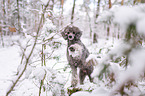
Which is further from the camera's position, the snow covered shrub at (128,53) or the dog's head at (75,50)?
the dog's head at (75,50)

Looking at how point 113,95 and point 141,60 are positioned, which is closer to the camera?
point 141,60

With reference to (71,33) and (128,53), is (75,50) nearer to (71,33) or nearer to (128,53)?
(71,33)

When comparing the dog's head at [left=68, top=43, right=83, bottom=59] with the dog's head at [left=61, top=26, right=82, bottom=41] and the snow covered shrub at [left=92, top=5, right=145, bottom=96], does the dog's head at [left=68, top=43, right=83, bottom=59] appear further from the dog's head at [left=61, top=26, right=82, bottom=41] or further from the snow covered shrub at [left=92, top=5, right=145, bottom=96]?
the snow covered shrub at [left=92, top=5, right=145, bottom=96]

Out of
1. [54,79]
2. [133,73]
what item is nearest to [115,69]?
[133,73]

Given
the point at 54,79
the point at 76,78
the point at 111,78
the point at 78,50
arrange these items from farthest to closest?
the point at 76,78, the point at 78,50, the point at 54,79, the point at 111,78

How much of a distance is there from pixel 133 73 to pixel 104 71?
22 centimetres

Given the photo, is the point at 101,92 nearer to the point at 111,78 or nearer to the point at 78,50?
the point at 111,78

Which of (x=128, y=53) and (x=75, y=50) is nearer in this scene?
(x=128, y=53)

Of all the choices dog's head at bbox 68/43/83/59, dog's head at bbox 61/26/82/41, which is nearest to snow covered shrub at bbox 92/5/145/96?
dog's head at bbox 68/43/83/59

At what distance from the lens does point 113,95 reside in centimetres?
76

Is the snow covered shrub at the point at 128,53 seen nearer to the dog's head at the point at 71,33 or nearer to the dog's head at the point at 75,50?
the dog's head at the point at 75,50

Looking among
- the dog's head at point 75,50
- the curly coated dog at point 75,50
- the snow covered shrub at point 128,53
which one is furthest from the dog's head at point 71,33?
the snow covered shrub at point 128,53

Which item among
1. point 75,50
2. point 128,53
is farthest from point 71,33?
point 128,53

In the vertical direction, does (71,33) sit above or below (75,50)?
above
